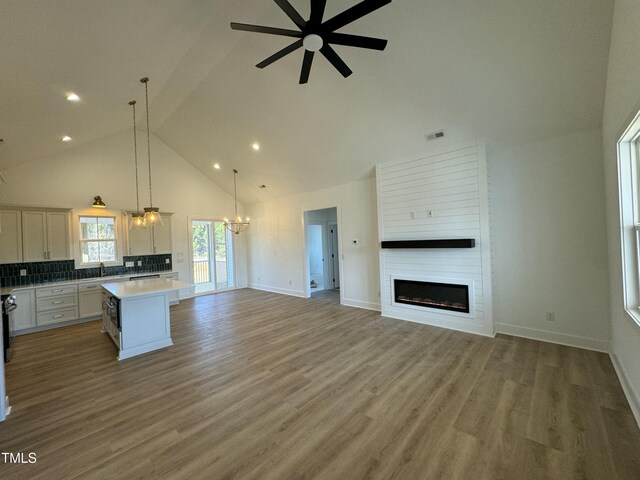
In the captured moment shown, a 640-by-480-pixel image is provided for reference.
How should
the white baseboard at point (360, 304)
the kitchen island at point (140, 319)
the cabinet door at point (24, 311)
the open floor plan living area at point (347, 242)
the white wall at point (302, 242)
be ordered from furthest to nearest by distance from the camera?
the white wall at point (302, 242) → the white baseboard at point (360, 304) → the cabinet door at point (24, 311) → the kitchen island at point (140, 319) → the open floor plan living area at point (347, 242)

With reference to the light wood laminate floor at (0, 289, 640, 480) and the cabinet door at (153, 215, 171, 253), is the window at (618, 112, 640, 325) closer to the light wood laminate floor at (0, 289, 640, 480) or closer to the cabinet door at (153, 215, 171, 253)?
the light wood laminate floor at (0, 289, 640, 480)

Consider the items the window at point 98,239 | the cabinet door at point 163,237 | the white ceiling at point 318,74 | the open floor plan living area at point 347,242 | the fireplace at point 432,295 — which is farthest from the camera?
the cabinet door at point 163,237

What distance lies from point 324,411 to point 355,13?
319 cm

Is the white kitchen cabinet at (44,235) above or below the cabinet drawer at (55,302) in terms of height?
above

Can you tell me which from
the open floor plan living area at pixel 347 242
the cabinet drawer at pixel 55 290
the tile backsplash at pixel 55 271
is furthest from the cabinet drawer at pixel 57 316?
the tile backsplash at pixel 55 271

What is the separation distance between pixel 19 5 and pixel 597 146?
5.78 meters

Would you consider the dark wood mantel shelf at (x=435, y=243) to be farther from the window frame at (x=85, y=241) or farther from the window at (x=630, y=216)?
the window frame at (x=85, y=241)

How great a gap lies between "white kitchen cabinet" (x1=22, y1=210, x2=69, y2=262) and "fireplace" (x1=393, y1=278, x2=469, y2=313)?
267 inches

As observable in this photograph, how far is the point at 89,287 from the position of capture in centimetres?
539

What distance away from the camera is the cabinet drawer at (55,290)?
Result: 4863mm

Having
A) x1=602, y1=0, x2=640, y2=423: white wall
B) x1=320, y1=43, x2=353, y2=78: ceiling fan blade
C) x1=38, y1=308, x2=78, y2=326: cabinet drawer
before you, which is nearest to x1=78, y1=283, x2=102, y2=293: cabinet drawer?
x1=38, y1=308, x2=78, y2=326: cabinet drawer

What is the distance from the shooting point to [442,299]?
14.5 feet

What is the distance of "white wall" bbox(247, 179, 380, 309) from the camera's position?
5641mm

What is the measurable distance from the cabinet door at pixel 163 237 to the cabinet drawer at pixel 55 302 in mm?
1895
